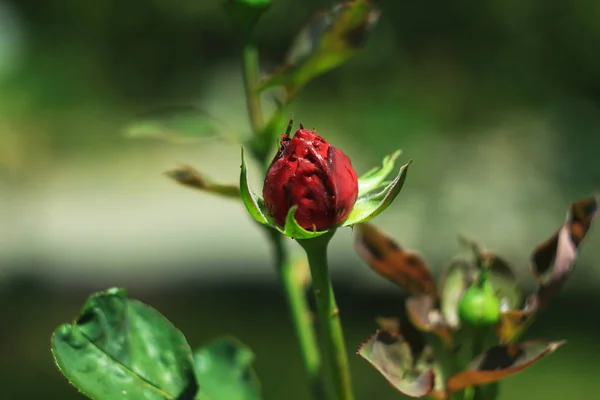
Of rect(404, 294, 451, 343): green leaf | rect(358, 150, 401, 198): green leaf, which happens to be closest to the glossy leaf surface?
rect(404, 294, 451, 343): green leaf

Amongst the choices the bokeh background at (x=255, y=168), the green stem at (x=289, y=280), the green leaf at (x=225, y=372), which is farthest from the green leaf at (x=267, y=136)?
the bokeh background at (x=255, y=168)

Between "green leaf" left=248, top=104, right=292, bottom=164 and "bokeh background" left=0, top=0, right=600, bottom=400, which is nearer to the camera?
"green leaf" left=248, top=104, right=292, bottom=164

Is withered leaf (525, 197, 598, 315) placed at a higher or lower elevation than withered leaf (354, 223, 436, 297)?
higher

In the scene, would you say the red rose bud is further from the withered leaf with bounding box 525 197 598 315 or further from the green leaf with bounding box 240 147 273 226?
the withered leaf with bounding box 525 197 598 315

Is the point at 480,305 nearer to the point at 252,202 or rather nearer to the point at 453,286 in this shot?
the point at 453,286

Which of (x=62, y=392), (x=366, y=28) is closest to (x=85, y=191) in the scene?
(x=62, y=392)

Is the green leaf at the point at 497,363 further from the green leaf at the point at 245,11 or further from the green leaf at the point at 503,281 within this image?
the green leaf at the point at 245,11
